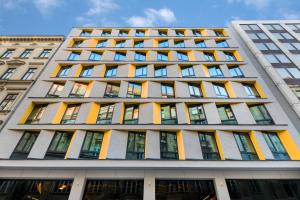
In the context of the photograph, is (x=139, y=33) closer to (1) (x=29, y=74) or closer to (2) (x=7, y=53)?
(1) (x=29, y=74)

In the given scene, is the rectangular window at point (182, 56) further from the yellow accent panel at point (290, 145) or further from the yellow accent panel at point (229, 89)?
the yellow accent panel at point (290, 145)

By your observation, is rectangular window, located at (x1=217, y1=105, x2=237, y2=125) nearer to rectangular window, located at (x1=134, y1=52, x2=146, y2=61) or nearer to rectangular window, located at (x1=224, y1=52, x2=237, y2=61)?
rectangular window, located at (x1=224, y1=52, x2=237, y2=61)

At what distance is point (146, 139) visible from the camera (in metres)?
13.2

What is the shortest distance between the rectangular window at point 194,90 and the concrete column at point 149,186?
8177 millimetres

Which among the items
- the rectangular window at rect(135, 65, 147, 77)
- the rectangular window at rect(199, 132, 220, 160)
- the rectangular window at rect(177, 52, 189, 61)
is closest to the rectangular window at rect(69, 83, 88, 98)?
the rectangular window at rect(135, 65, 147, 77)

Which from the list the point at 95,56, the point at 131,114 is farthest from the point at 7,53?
the point at 131,114

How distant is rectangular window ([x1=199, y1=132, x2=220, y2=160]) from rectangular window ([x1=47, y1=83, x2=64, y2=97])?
12.9 metres

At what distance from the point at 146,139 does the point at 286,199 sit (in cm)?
909

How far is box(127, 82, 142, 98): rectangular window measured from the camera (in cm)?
1684

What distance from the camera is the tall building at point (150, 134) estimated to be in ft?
37.9

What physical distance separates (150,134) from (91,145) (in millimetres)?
4248

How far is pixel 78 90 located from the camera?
17.4m

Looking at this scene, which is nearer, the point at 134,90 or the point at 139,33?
the point at 134,90

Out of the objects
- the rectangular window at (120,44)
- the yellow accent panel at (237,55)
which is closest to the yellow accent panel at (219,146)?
the yellow accent panel at (237,55)
